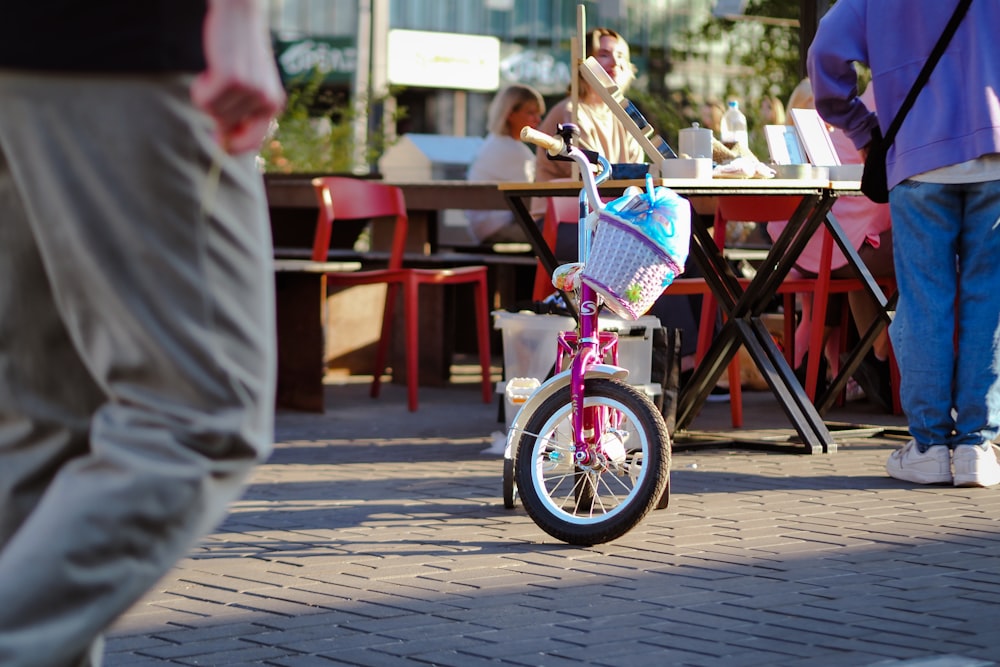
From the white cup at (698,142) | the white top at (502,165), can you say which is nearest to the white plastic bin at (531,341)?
the white cup at (698,142)

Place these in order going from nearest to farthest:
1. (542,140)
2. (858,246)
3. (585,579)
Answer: (585,579) → (542,140) → (858,246)

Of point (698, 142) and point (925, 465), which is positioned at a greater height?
point (698, 142)

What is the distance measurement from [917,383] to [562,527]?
188 cm

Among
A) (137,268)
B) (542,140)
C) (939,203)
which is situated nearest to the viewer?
(137,268)

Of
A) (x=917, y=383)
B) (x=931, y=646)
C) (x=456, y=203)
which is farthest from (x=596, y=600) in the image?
(x=456, y=203)

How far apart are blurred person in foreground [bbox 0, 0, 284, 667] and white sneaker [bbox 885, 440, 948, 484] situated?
163 inches

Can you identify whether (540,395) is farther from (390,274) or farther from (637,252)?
(390,274)

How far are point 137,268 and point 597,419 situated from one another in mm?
2963

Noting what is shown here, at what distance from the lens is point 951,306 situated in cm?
588

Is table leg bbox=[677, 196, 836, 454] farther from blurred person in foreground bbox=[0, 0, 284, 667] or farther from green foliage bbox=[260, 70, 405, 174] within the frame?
green foliage bbox=[260, 70, 405, 174]

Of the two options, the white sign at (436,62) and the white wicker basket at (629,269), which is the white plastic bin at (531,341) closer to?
the white wicker basket at (629,269)

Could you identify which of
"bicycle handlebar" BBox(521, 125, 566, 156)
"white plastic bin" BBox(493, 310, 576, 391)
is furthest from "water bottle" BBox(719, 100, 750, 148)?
"bicycle handlebar" BBox(521, 125, 566, 156)

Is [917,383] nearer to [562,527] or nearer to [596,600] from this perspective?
[562,527]

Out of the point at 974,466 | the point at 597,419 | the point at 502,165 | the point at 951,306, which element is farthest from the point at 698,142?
the point at 502,165
